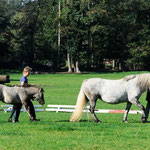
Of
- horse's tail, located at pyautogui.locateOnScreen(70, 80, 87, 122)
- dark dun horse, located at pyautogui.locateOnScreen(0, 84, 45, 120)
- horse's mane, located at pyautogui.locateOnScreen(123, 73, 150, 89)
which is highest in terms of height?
horse's mane, located at pyautogui.locateOnScreen(123, 73, 150, 89)

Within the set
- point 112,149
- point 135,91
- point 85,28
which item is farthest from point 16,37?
point 112,149

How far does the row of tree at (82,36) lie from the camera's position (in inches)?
3506

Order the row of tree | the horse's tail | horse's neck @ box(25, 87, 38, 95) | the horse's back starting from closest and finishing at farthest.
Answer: horse's neck @ box(25, 87, 38, 95)
the horse's tail
the horse's back
the row of tree

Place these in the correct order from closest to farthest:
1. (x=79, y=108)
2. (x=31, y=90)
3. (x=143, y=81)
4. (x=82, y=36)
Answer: (x=31, y=90), (x=79, y=108), (x=143, y=81), (x=82, y=36)

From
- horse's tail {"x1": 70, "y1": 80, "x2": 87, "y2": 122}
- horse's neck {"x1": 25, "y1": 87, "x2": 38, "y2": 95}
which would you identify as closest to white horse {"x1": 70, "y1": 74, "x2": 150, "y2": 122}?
horse's tail {"x1": 70, "y1": 80, "x2": 87, "y2": 122}

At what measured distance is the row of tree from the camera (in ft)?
292

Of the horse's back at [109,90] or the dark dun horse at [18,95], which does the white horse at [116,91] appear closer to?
the horse's back at [109,90]

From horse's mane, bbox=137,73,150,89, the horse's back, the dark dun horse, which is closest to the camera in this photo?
the dark dun horse

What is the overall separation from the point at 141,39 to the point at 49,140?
83988mm

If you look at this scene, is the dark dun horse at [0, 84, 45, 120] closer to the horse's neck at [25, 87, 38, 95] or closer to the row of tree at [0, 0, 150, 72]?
the horse's neck at [25, 87, 38, 95]

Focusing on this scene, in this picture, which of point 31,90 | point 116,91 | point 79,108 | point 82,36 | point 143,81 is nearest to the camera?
point 31,90

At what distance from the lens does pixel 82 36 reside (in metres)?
91.1

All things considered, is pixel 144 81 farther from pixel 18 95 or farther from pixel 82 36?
pixel 82 36

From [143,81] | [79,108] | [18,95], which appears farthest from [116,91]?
[18,95]
